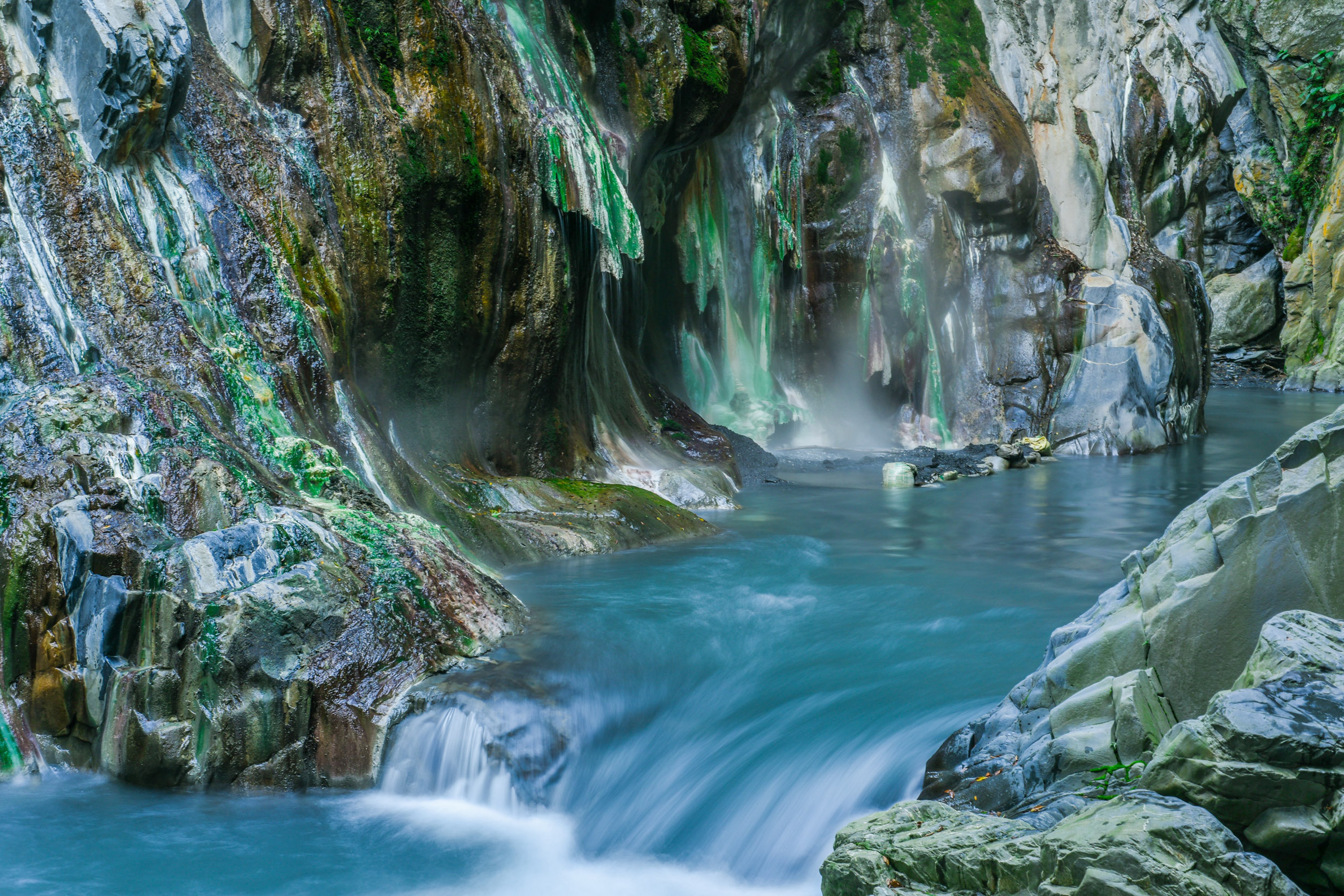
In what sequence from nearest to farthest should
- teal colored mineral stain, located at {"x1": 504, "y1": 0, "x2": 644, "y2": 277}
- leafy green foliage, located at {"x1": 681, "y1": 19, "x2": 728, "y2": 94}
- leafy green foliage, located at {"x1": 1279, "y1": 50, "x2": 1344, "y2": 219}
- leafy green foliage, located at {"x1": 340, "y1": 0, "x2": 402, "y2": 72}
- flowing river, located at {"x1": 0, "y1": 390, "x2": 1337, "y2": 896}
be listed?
flowing river, located at {"x1": 0, "y1": 390, "x2": 1337, "y2": 896} < leafy green foliage, located at {"x1": 340, "y1": 0, "x2": 402, "y2": 72} < teal colored mineral stain, located at {"x1": 504, "y1": 0, "x2": 644, "y2": 277} < leafy green foliage, located at {"x1": 681, "y1": 19, "x2": 728, "y2": 94} < leafy green foliage, located at {"x1": 1279, "y1": 50, "x2": 1344, "y2": 219}

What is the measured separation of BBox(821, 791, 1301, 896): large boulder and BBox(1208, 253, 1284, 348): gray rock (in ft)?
94.6

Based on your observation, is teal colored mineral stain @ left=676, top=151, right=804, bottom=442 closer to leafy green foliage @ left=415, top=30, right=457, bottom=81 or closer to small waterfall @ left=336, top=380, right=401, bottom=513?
leafy green foliage @ left=415, top=30, right=457, bottom=81

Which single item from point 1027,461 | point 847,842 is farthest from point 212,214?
point 1027,461

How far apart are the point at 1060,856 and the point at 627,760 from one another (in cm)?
260

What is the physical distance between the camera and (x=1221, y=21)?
2673 cm

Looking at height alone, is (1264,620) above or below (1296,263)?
below

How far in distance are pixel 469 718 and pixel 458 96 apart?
231 inches

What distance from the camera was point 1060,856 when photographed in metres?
2.70

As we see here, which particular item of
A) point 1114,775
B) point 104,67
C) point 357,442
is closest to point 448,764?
point 1114,775

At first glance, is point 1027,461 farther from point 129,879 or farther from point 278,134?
point 129,879

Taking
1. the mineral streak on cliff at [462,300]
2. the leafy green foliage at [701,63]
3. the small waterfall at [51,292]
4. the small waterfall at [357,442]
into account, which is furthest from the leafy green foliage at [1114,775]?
the leafy green foliage at [701,63]

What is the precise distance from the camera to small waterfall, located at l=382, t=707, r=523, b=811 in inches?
184

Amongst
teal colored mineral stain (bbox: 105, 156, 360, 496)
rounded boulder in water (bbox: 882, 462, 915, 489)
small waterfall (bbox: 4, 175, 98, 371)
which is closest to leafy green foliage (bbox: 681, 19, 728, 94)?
rounded boulder in water (bbox: 882, 462, 915, 489)

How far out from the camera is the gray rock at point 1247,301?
28.8m
